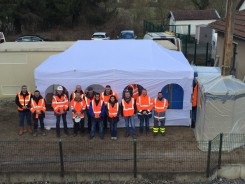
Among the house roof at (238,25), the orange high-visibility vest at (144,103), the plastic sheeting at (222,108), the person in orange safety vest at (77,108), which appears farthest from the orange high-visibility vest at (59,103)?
the house roof at (238,25)

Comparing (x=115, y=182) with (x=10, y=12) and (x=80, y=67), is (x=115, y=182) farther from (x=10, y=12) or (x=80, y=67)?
(x=10, y=12)

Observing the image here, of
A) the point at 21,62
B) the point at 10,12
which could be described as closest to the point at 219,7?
the point at 10,12

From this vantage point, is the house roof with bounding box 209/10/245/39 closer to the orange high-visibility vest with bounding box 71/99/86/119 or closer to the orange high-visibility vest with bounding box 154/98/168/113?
the orange high-visibility vest with bounding box 154/98/168/113

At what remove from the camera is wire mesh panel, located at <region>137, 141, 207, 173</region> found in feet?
28.7

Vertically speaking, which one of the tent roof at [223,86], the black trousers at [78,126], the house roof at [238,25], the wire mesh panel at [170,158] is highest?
the house roof at [238,25]

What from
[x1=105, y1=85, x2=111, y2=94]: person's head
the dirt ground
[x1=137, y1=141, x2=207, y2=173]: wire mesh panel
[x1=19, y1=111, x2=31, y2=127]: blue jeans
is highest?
[x1=105, y1=85, x2=111, y2=94]: person's head

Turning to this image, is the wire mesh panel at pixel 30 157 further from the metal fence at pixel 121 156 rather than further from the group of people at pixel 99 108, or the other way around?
the group of people at pixel 99 108

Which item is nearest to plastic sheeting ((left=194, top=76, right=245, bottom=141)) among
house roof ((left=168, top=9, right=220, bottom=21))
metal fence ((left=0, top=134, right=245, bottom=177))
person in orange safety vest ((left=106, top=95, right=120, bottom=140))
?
metal fence ((left=0, top=134, right=245, bottom=177))

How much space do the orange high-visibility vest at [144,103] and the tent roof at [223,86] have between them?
5.57 feet

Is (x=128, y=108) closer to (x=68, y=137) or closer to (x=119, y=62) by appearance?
(x=119, y=62)

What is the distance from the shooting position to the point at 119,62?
11594 millimetres

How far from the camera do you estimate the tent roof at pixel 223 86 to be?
30.6 ft

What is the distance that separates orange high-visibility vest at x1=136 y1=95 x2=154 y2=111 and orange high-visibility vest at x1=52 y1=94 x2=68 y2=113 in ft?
7.37

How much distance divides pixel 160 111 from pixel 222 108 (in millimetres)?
2025
